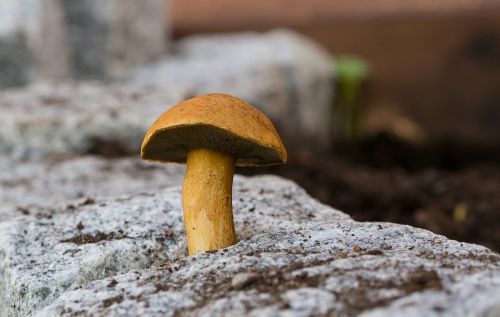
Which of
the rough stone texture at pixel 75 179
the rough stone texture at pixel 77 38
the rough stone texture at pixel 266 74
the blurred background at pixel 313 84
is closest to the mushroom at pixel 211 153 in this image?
the rough stone texture at pixel 75 179

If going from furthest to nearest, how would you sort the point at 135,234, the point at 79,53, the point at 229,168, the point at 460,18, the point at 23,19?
the point at 460,18, the point at 79,53, the point at 23,19, the point at 135,234, the point at 229,168

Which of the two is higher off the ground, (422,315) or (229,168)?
(229,168)

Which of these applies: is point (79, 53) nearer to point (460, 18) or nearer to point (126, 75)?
point (126, 75)

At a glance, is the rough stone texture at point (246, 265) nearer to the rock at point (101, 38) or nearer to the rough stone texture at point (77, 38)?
the rough stone texture at point (77, 38)

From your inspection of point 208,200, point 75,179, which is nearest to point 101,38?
point 75,179

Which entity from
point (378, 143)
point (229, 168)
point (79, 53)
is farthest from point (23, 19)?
point (229, 168)

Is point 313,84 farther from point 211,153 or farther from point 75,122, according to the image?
point 211,153

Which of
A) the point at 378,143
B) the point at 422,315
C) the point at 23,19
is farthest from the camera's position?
the point at 378,143
